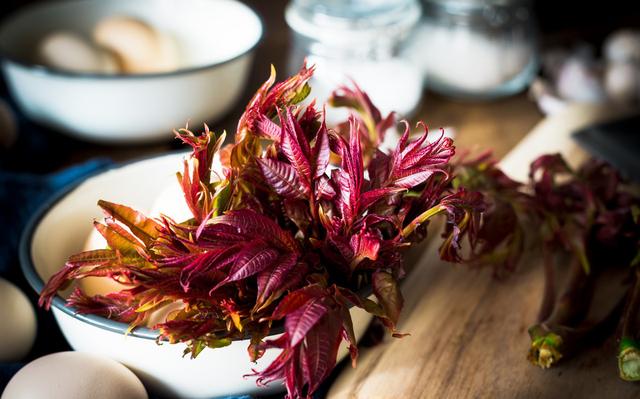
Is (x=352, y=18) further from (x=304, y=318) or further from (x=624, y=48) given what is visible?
(x=304, y=318)

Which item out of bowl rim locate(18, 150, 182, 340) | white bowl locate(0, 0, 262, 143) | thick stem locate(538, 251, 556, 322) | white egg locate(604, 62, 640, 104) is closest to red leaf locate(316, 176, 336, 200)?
bowl rim locate(18, 150, 182, 340)

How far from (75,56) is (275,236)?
45 cm

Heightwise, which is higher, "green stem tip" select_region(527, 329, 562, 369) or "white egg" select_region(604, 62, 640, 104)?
"green stem tip" select_region(527, 329, 562, 369)

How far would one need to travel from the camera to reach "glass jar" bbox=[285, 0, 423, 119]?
836 mm

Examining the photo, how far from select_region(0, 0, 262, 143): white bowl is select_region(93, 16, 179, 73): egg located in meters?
0.06

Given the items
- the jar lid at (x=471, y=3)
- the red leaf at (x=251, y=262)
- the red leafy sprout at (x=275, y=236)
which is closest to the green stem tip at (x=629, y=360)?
the red leafy sprout at (x=275, y=236)

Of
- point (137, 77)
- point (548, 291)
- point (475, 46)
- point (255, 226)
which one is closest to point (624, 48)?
point (475, 46)

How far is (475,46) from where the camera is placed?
904mm

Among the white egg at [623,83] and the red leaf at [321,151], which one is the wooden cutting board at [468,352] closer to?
the red leaf at [321,151]

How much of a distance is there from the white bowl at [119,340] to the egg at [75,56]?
0.25 m

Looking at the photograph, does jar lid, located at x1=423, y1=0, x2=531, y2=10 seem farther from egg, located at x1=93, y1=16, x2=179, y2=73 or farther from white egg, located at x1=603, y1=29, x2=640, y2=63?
egg, located at x1=93, y1=16, x2=179, y2=73

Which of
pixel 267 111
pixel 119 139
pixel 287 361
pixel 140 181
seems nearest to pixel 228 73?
pixel 119 139

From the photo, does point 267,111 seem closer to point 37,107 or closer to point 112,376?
point 112,376

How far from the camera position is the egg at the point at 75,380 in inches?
17.6
